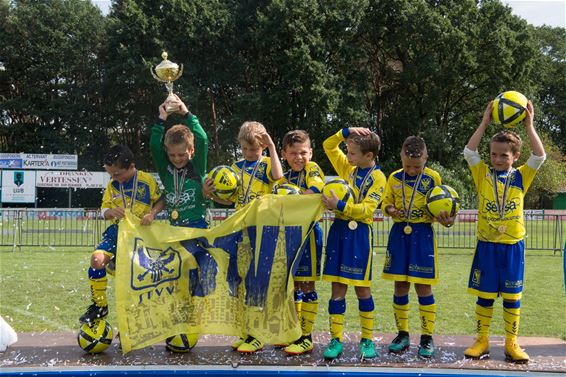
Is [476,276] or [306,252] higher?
[306,252]

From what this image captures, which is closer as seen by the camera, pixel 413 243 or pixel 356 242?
pixel 356 242

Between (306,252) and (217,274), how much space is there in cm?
81

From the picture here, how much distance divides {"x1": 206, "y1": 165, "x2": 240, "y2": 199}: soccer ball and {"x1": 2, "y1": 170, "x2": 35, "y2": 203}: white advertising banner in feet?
90.7

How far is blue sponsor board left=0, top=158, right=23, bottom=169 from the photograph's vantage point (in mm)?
33375

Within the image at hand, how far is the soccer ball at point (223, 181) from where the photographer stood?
4.84 metres

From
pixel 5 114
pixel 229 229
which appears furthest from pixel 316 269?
pixel 5 114

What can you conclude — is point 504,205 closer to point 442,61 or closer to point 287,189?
point 287,189

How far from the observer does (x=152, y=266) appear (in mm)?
4902

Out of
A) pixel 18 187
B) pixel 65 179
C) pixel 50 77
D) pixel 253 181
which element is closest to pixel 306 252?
pixel 253 181

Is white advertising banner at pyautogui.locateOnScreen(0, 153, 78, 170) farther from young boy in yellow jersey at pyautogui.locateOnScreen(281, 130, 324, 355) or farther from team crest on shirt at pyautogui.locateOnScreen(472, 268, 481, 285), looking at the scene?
team crest on shirt at pyautogui.locateOnScreen(472, 268, 481, 285)

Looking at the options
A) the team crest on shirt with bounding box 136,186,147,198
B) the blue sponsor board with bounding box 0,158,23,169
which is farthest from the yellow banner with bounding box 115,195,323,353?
the blue sponsor board with bounding box 0,158,23,169

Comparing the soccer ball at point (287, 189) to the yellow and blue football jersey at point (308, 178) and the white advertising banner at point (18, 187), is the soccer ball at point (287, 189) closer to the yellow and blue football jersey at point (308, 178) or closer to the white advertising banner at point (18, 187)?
the yellow and blue football jersey at point (308, 178)

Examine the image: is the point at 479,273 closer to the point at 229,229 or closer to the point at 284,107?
→ the point at 229,229

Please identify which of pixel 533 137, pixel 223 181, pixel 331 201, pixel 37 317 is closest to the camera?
pixel 331 201
